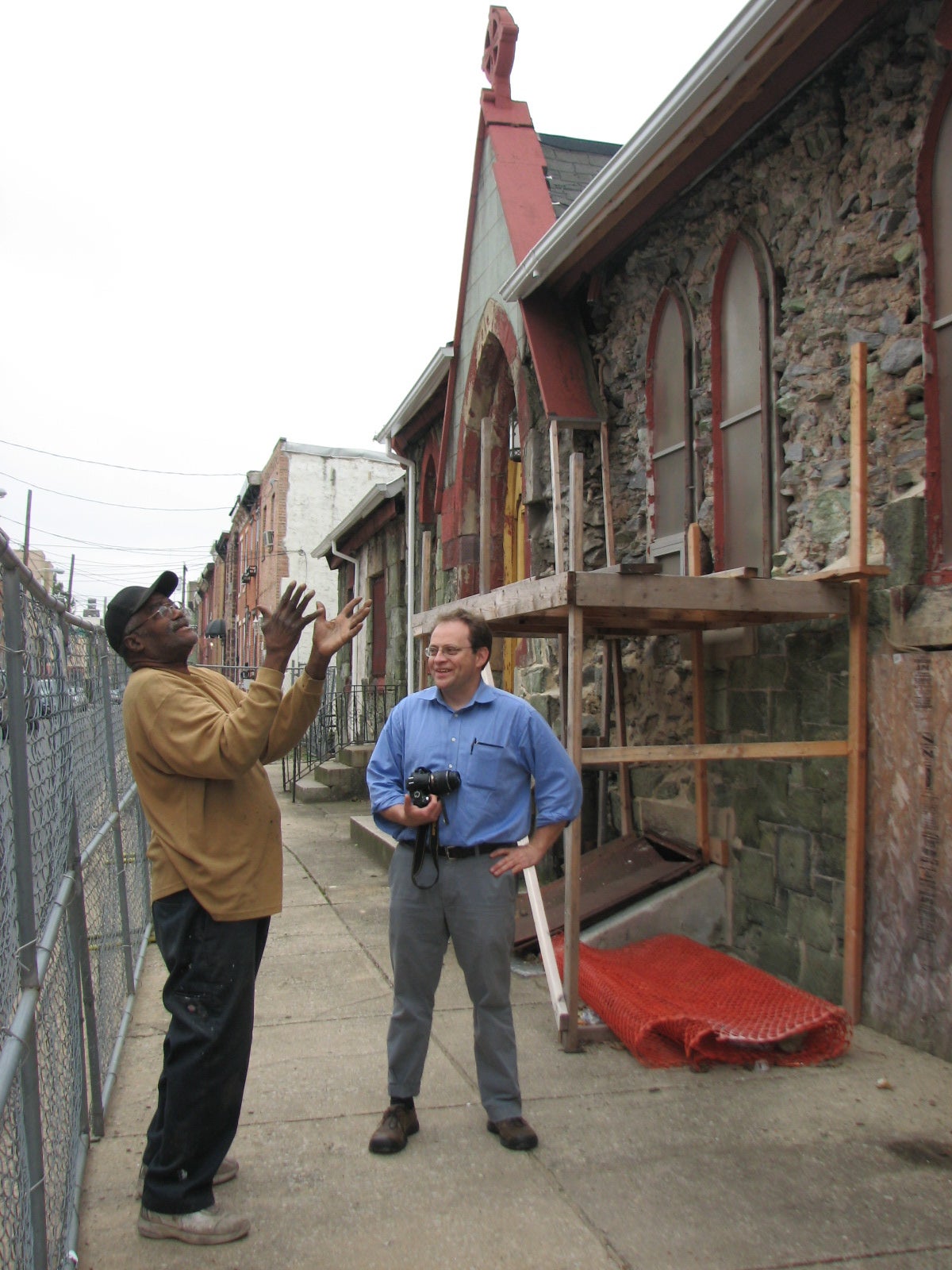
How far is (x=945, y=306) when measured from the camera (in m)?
4.43

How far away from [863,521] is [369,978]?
339cm

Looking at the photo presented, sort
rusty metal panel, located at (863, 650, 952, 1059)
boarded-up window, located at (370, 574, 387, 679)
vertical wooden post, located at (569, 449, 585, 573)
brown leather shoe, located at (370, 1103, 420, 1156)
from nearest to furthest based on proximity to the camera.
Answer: brown leather shoe, located at (370, 1103, 420, 1156) → rusty metal panel, located at (863, 650, 952, 1059) → vertical wooden post, located at (569, 449, 585, 573) → boarded-up window, located at (370, 574, 387, 679)

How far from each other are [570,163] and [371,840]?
20.1 ft

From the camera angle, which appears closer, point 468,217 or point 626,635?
point 626,635

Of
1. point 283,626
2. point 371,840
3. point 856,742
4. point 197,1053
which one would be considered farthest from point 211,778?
point 371,840

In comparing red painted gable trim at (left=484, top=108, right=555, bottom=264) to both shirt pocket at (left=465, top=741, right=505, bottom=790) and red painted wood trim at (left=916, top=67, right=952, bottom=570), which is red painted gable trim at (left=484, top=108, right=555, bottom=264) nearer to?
red painted wood trim at (left=916, top=67, right=952, bottom=570)

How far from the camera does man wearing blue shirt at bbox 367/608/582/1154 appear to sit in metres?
3.51

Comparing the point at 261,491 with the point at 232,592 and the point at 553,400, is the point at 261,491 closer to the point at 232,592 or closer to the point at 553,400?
the point at 232,592

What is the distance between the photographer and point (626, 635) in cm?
642

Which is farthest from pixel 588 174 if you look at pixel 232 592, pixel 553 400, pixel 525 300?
pixel 232 592

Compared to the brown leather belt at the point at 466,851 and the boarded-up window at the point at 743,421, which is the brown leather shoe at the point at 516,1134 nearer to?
the brown leather belt at the point at 466,851

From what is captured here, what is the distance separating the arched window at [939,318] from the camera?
439 cm

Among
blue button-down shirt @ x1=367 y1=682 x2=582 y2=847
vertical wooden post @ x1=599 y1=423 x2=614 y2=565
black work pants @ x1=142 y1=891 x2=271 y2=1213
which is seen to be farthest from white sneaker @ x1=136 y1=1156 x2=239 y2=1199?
vertical wooden post @ x1=599 y1=423 x2=614 y2=565

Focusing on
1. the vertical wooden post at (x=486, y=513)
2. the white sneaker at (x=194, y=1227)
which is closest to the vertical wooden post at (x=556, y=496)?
the vertical wooden post at (x=486, y=513)
